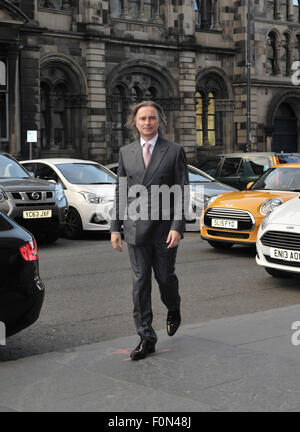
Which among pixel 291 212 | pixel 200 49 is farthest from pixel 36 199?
pixel 200 49

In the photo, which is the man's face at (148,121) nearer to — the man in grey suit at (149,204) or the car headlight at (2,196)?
the man in grey suit at (149,204)

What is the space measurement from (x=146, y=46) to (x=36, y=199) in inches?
907

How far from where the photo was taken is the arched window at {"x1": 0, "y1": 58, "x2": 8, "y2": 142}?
2906 cm

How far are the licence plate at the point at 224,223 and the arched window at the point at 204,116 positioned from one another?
27037mm

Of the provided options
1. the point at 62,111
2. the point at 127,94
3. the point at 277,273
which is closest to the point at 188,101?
the point at 127,94

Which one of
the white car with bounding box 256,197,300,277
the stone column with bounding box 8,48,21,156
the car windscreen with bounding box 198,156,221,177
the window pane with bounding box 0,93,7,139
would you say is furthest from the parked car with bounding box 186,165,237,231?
the window pane with bounding box 0,93,7,139

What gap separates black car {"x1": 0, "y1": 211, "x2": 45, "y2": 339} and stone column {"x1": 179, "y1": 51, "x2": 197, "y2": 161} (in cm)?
3058

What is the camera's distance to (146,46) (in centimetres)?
3503

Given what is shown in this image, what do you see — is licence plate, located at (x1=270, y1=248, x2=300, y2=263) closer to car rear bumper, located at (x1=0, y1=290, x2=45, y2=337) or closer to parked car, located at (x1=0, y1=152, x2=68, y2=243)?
car rear bumper, located at (x1=0, y1=290, x2=45, y2=337)

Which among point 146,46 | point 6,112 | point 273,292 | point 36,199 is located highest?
point 146,46

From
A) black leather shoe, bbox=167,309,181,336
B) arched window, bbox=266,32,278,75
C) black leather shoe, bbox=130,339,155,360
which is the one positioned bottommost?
black leather shoe, bbox=130,339,155,360

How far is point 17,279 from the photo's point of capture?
5770 millimetres

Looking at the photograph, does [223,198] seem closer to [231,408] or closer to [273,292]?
[273,292]

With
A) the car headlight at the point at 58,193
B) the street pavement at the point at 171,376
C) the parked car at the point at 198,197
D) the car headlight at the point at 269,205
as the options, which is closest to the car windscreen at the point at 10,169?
the car headlight at the point at 58,193
